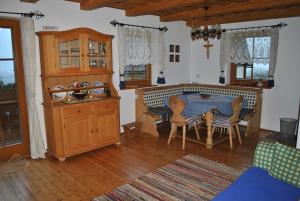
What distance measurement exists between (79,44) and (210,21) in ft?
9.62

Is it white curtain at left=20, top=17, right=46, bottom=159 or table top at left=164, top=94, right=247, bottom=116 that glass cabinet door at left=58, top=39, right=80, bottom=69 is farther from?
table top at left=164, top=94, right=247, bottom=116

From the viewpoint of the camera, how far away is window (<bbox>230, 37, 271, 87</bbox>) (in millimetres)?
4930

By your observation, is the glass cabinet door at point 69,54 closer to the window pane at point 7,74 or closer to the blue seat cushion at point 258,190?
the window pane at point 7,74

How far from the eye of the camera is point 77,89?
3865mm

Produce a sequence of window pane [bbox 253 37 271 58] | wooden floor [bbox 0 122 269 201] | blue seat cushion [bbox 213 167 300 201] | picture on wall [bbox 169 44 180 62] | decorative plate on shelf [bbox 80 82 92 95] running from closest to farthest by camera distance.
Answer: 1. blue seat cushion [bbox 213 167 300 201]
2. wooden floor [bbox 0 122 269 201]
3. decorative plate on shelf [bbox 80 82 92 95]
4. window pane [bbox 253 37 271 58]
5. picture on wall [bbox 169 44 180 62]

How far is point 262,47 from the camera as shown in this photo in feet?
16.2

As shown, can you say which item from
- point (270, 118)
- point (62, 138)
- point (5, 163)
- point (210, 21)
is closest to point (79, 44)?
point (62, 138)

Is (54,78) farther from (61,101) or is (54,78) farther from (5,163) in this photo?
(5,163)

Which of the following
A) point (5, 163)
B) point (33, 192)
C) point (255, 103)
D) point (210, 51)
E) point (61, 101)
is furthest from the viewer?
point (210, 51)

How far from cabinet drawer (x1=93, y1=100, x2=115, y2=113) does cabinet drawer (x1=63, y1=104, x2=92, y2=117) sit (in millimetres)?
108

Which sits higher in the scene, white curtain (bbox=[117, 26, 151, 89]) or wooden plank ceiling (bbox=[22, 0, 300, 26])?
wooden plank ceiling (bbox=[22, 0, 300, 26])

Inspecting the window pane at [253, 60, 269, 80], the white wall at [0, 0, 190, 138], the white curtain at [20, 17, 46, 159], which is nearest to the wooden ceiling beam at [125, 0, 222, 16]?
the white wall at [0, 0, 190, 138]

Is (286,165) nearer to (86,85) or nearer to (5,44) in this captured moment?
(86,85)

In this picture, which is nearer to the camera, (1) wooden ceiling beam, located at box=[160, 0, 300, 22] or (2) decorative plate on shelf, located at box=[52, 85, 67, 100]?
(1) wooden ceiling beam, located at box=[160, 0, 300, 22]
